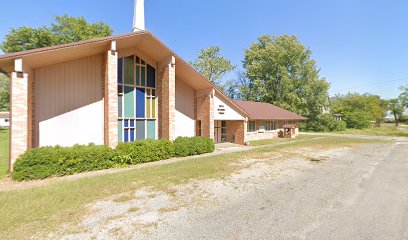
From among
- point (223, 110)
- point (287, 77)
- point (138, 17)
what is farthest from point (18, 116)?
point (287, 77)

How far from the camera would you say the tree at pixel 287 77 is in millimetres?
37719

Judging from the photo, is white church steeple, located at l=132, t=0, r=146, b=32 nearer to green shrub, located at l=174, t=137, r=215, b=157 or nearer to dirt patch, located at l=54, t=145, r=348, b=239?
green shrub, located at l=174, t=137, r=215, b=157

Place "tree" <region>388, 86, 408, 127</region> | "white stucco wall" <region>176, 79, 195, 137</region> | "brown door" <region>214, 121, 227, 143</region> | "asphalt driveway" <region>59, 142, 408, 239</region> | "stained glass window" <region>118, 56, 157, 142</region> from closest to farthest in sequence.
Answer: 1. "asphalt driveway" <region>59, 142, 408, 239</region>
2. "stained glass window" <region>118, 56, 157, 142</region>
3. "white stucco wall" <region>176, 79, 195, 137</region>
4. "brown door" <region>214, 121, 227, 143</region>
5. "tree" <region>388, 86, 408, 127</region>

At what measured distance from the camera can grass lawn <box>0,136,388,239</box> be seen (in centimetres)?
418

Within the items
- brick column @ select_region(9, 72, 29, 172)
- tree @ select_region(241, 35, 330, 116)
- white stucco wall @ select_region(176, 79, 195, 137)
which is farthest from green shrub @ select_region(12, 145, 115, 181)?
tree @ select_region(241, 35, 330, 116)

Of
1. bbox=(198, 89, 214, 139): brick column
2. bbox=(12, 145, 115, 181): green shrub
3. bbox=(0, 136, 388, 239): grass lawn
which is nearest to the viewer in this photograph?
bbox=(0, 136, 388, 239): grass lawn

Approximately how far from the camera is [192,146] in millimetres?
13266

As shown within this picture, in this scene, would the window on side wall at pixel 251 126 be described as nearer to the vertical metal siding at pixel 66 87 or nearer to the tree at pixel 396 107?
the vertical metal siding at pixel 66 87

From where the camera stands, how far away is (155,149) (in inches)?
452

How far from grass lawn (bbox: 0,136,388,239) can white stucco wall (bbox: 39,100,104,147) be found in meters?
4.53

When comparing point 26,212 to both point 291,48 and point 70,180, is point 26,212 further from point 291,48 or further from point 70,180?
point 291,48

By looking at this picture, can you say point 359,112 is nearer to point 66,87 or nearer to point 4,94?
point 66,87

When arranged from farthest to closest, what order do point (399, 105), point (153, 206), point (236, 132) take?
point (399, 105) < point (236, 132) < point (153, 206)

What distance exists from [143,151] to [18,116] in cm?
570
